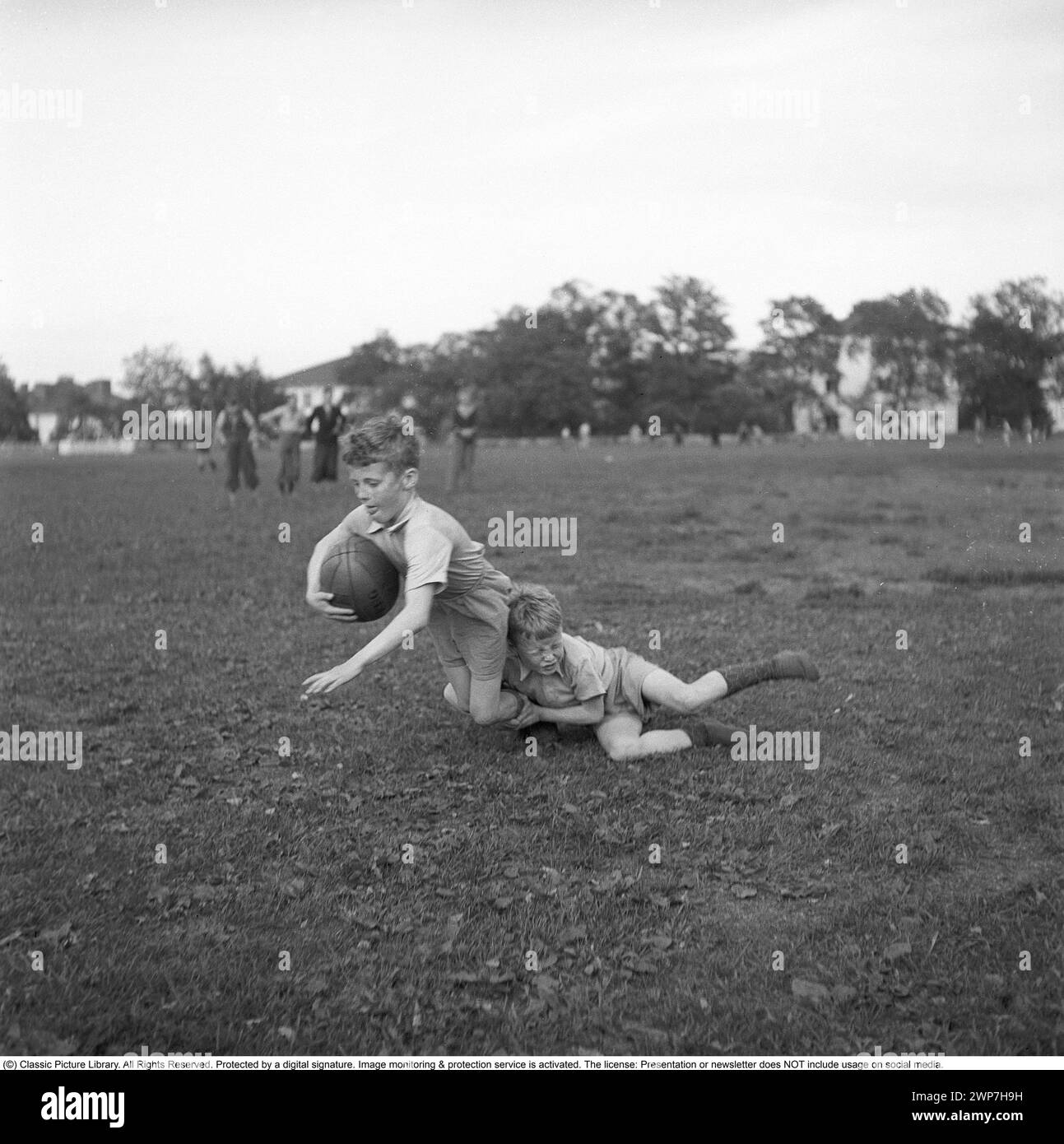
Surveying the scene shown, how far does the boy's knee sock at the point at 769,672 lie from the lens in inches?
269

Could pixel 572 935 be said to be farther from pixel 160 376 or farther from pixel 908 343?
pixel 160 376

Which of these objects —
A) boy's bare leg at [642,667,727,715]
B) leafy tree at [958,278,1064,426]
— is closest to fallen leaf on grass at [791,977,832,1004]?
boy's bare leg at [642,667,727,715]

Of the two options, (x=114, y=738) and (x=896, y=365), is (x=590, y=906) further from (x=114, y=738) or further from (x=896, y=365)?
(x=896, y=365)

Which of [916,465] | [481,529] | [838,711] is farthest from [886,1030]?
[916,465]

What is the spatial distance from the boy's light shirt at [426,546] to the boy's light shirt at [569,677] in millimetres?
589

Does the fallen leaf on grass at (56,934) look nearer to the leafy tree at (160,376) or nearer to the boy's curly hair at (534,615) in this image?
the boy's curly hair at (534,615)

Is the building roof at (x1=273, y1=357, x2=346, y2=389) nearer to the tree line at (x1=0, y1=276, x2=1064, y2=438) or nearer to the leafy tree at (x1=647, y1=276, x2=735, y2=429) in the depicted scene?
the tree line at (x1=0, y1=276, x2=1064, y2=438)

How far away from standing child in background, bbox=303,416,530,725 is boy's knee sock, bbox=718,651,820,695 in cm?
116

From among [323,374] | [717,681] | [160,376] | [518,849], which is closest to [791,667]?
[717,681]

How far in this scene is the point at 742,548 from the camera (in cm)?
1512

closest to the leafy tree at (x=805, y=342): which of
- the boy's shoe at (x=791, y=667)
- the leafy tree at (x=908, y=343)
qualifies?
the leafy tree at (x=908, y=343)

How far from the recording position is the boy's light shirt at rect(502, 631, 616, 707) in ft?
21.5

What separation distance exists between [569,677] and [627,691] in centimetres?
33

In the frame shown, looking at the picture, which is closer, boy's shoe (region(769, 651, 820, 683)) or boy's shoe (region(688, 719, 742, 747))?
boy's shoe (region(688, 719, 742, 747))
